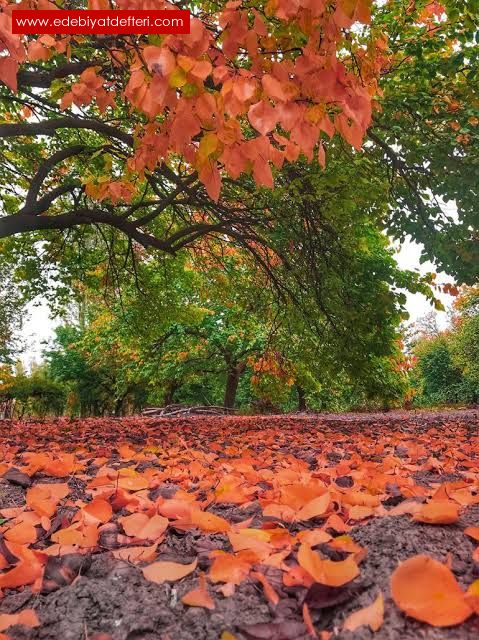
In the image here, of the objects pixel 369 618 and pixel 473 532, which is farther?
pixel 473 532

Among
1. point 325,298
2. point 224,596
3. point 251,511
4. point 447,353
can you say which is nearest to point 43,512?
point 251,511

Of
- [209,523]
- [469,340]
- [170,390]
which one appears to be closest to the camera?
[209,523]

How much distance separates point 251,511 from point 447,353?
23.6m

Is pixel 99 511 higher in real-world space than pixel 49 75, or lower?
lower

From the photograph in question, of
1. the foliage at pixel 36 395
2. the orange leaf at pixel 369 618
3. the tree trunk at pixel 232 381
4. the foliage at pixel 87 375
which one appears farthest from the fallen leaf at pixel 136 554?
the foliage at pixel 36 395

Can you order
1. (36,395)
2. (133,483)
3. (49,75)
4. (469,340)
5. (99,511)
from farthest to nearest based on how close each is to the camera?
(36,395) < (469,340) < (49,75) < (133,483) < (99,511)

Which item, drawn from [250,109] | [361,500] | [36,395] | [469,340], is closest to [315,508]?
[361,500]

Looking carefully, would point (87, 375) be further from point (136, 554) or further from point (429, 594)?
point (429, 594)

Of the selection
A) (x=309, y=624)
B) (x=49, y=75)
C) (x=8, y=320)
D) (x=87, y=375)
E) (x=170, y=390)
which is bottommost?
(x=309, y=624)

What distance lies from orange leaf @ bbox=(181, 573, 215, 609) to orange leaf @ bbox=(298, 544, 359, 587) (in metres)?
0.19

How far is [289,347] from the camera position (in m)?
7.75

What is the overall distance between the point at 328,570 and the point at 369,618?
153mm

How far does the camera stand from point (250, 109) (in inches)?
54.1

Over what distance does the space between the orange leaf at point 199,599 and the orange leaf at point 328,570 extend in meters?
0.19
